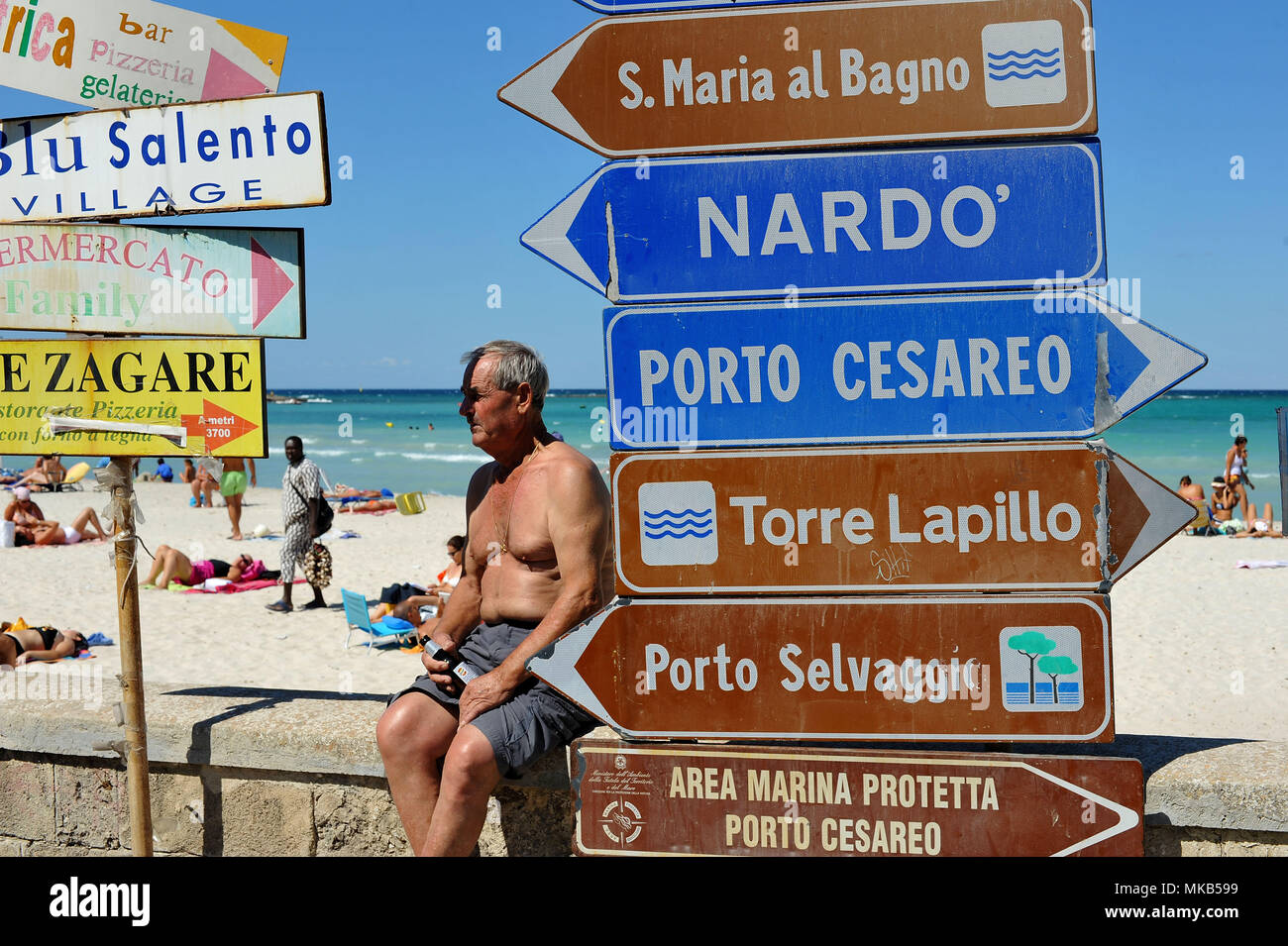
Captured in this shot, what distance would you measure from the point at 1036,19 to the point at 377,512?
66.8ft

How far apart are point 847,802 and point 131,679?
2080 mm

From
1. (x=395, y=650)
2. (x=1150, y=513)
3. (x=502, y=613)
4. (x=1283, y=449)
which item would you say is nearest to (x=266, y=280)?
(x=502, y=613)

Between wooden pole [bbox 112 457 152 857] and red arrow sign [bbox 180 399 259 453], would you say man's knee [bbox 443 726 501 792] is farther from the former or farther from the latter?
red arrow sign [bbox 180 399 259 453]

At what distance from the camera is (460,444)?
50.5 metres

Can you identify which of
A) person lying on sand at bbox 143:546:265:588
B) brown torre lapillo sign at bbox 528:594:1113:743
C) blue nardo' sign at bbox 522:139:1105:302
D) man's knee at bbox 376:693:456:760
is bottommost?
person lying on sand at bbox 143:546:265:588

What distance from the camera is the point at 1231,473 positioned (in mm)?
18406

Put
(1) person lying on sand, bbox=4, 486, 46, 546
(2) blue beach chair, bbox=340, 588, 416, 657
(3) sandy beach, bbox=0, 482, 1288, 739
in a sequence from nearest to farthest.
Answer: (3) sandy beach, bbox=0, 482, 1288, 739 < (2) blue beach chair, bbox=340, 588, 416, 657 < (1) person lying on sand, bbox=4, 486, 46, 546

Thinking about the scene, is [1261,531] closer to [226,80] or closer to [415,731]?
[415,731]

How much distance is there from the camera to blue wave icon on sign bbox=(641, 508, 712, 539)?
2428 mm

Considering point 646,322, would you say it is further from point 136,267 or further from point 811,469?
point 136,267

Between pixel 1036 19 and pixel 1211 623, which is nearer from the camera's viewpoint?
pixel 1036 19

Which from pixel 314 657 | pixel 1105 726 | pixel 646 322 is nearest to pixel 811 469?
pixel 646 322

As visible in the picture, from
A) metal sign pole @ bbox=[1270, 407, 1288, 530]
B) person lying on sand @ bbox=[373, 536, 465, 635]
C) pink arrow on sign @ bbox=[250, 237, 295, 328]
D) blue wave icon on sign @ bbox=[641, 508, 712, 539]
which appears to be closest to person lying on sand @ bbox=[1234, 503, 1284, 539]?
metal sign pole @ bbox=[1270, 407, 1288, 530]

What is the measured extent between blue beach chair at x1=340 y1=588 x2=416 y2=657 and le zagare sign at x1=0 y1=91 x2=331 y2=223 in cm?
638
